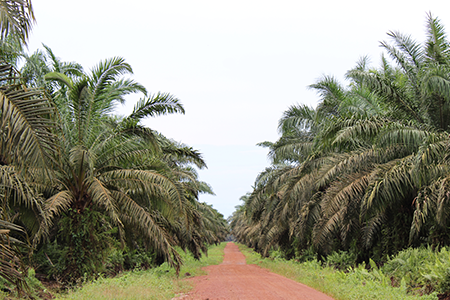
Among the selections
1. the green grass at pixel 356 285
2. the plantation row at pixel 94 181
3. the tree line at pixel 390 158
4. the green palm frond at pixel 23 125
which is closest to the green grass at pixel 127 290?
the plantation row at pixel 94 181

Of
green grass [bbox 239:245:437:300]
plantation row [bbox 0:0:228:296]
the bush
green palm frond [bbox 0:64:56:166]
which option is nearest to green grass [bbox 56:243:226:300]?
plantation row [bbox 0:0:228:296]

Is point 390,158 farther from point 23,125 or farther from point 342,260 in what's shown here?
point 23,125

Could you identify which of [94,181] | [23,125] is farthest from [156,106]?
[23,125]

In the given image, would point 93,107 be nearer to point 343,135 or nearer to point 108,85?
point 108,85

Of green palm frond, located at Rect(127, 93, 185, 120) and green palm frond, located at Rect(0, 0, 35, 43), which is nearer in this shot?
green palm frond, located at Rect(0, 0, 35, 43)

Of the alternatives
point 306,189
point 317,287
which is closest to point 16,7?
point 317,287

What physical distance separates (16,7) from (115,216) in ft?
19.9

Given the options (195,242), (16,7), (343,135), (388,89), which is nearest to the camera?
(16,7)

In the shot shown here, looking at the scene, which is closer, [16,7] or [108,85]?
Answer: [16,7]

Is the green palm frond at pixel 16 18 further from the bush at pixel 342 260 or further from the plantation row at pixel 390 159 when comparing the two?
the bush at pixel 342 260

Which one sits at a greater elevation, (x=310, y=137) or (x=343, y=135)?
(x=310, y=137)

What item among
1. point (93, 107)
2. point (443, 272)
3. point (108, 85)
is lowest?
point (443, 272)

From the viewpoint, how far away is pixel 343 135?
11.1m

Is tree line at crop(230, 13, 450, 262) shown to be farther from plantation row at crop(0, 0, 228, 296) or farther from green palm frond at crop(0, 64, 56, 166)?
green palm frond at crop(0, 64, 56, 166)
